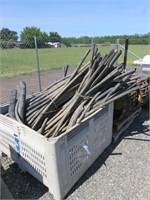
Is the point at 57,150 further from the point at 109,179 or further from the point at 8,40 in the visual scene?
the point at 8,40

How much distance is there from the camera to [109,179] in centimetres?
254

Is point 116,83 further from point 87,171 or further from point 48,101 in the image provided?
point 87,171

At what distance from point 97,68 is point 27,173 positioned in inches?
68.9

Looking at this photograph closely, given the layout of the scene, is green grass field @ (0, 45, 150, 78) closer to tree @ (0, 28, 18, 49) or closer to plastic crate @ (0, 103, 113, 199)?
tree @ (0, 28, 18, 49)

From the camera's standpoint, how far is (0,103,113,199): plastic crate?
6.86ft

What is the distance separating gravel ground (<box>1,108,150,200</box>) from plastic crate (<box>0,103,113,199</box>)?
115 millimetres

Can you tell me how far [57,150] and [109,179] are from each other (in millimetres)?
917

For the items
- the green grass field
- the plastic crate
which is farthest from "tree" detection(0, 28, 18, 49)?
the plastic crate

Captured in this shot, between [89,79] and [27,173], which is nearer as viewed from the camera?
[27,173]

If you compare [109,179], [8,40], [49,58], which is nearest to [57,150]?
[109,179]

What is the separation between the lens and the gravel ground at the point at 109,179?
2326mm

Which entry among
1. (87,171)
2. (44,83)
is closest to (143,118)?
(87,171)

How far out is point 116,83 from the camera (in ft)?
10.9

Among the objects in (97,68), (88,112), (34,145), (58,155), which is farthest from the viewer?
(97,68)
